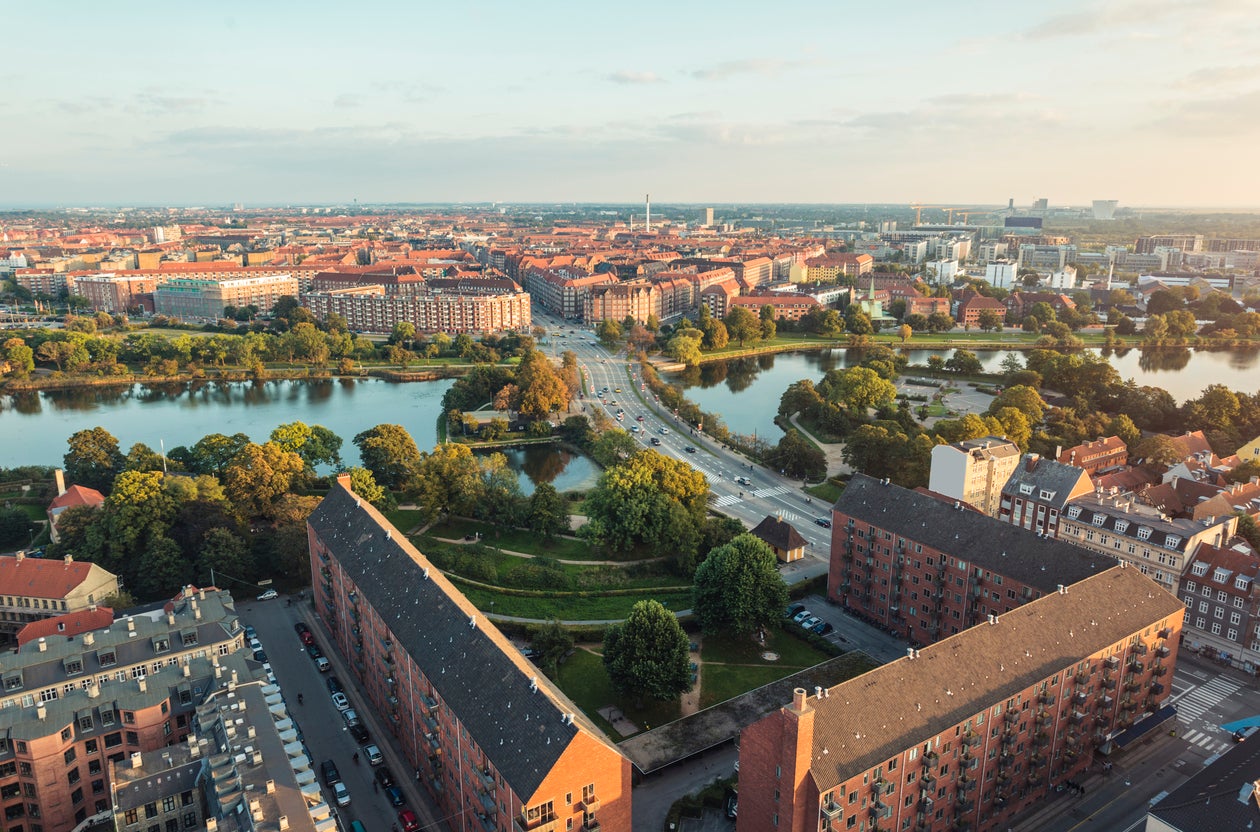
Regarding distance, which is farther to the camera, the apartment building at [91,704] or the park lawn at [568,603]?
the park lawn at [568,603]

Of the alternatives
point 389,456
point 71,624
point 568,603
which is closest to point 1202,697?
point 568,603

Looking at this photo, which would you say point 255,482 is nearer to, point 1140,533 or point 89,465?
point 89,465

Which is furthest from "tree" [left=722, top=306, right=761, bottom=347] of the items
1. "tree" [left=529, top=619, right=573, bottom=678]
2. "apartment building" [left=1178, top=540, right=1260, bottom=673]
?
"tree" [left=529, top=619, right=573, bottom=678]

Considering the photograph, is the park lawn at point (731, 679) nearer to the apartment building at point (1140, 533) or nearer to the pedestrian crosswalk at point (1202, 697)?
the pedestrian crosswalk at point (1202, 697)

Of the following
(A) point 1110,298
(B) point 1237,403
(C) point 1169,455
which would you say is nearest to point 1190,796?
(C) point 1169,455

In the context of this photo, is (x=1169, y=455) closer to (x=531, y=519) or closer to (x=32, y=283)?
(x=531, y=519)

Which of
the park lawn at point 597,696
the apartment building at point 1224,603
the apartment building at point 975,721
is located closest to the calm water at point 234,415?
the park lawn at point 597,696
